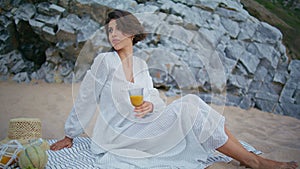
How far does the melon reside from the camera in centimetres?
173

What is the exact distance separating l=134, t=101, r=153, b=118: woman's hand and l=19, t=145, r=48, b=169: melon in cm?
55

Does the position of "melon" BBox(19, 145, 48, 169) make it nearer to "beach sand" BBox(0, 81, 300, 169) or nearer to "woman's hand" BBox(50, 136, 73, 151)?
"woman's hand" BBox(50, 136, 73, 151)

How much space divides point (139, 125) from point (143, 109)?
0.11 metres

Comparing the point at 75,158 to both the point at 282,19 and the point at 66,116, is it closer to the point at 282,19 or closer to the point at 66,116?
the point at 66,116

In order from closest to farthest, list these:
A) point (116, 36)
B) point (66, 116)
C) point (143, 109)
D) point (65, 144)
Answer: point (143, 109) → point (116, 36) → point (65, 144) → point (66, 116)

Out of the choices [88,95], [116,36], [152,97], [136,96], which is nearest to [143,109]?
[136,96]

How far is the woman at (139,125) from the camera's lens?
1.84 meters

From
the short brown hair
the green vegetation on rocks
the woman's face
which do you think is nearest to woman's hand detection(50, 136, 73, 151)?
the woman's face

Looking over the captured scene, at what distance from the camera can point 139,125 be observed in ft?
6.25

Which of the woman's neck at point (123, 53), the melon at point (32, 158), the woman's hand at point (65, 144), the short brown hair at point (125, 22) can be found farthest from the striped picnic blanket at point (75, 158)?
the short brown hair at point (125, 22)

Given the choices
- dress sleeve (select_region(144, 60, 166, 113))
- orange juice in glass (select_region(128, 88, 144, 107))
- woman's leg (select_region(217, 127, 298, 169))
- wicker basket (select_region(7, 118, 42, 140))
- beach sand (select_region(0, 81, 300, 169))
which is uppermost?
orange juice in glass (select_region(128, 88, 144, 107))

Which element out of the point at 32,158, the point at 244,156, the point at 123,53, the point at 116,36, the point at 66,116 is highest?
the point at 116,36

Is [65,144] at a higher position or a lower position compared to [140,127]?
lower

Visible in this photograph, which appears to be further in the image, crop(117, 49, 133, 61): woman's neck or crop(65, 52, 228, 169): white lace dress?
crop(117, 49, 133, 61): woman's neck
